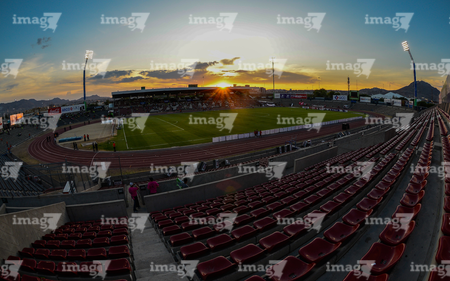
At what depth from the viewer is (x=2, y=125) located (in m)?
52.1

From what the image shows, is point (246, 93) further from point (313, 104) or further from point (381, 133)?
point (381, 133)

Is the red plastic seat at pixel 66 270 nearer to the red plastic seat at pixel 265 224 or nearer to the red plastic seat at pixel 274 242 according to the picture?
the red plastic seat at pixel 274 242

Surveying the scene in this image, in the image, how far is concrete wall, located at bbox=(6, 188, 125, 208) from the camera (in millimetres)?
12508

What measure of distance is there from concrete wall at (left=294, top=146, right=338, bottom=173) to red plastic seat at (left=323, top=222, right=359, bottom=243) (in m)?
12.1

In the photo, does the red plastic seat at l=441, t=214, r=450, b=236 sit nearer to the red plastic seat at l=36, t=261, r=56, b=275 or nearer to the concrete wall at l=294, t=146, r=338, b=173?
the red plastic seat at l=36, t=261, r=56, b=275

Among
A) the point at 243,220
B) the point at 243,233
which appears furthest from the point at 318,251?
the point at 243,220

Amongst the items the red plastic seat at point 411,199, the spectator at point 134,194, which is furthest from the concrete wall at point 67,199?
the red plastic seat at point 411,199

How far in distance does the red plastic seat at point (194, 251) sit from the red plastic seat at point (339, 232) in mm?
3106

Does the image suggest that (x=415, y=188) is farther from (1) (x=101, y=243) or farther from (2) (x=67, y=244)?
(2) (x=67, y=244)

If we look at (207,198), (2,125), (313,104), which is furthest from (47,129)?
(313,104)

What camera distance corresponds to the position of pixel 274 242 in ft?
18.2

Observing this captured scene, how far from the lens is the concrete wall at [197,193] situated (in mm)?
12086

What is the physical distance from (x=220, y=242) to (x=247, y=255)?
43.4 inches

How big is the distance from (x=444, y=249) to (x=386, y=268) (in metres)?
1.21
